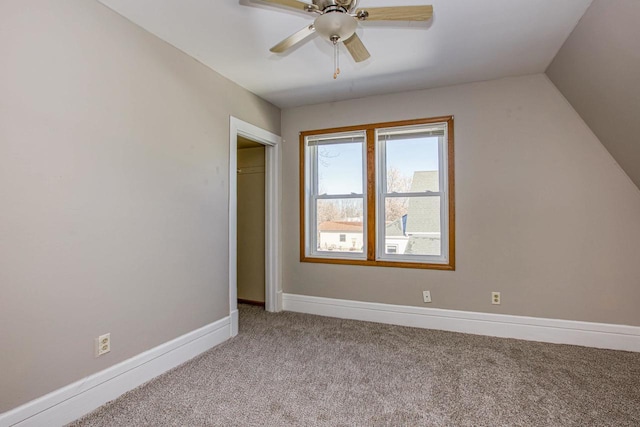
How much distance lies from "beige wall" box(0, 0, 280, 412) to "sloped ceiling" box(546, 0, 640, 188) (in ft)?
9.61

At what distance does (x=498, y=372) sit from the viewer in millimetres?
2438

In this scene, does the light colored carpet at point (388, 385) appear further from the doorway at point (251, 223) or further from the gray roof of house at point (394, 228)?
the doorway at point (251, 223)

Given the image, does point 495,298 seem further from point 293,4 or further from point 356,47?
point 293,4

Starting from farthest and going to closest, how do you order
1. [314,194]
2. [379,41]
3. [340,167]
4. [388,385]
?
[314,194], [340,167], [379,41], [388,385]

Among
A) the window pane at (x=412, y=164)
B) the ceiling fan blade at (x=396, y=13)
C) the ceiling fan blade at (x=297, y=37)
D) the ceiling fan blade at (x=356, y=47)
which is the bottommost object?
the window pane at (x=412, y=164)

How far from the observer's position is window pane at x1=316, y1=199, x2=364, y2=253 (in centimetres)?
385

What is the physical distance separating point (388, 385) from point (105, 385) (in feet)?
6.06

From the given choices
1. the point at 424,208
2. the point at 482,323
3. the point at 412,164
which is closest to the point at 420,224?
the point at 424,208

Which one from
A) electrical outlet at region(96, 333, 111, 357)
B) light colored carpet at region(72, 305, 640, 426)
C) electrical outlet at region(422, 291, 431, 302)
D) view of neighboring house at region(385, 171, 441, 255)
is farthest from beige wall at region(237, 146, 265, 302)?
electrical outlet at region(96, 333, 111, 357)

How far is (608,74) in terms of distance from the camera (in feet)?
7.62

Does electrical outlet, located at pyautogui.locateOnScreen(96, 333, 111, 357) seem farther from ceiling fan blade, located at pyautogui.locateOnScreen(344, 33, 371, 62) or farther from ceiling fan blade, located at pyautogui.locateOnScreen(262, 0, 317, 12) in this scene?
ceiling fan blade, located at pyautogui.locateOnScreen(344, 33, 371, 62)

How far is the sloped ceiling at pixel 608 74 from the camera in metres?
1.98

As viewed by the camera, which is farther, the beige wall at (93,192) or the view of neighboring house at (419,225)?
the view of neighboring house at (419,225)

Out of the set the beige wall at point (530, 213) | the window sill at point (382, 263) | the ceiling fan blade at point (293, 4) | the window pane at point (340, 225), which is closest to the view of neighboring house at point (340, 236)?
the window pane at point (340, 225)
